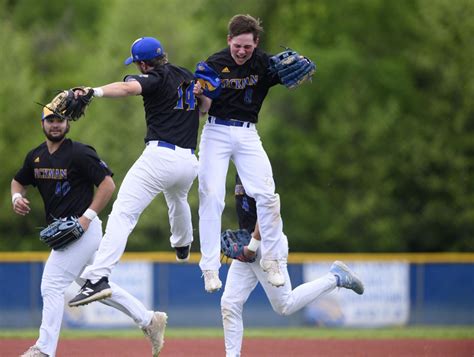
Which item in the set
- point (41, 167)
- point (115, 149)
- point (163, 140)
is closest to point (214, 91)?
point (163, 140)

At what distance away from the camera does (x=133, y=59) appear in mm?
8656

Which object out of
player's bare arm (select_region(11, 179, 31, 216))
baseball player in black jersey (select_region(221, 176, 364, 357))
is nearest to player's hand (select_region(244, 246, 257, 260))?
baseball player in black jersey (select_region(221, 176, 364, 357))

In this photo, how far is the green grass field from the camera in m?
14.7

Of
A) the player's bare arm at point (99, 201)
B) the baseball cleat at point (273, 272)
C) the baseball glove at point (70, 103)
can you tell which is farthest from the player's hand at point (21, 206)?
the baseball cleat at point (273, 272)

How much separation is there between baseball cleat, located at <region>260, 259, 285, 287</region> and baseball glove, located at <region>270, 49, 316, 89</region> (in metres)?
1.68

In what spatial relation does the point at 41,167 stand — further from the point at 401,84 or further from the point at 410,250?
the point at 401,84

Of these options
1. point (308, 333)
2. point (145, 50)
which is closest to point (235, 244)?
point (145, 50)

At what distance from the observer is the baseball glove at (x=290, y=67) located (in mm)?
8984

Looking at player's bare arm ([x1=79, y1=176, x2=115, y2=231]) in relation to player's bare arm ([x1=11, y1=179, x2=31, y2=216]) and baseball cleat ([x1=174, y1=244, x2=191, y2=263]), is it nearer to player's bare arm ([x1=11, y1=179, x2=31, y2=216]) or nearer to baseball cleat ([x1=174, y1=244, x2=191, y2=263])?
player's bare arm ([x1=11, y1=179, x2=31, y2=216])

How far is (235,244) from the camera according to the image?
360 inches

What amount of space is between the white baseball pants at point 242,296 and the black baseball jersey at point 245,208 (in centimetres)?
41

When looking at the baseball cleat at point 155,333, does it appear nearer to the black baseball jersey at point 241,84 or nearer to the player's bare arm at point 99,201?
the player's bare arm at point 99,201

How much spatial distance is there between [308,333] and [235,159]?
7565 mm

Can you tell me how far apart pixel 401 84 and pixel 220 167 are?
24.5m
